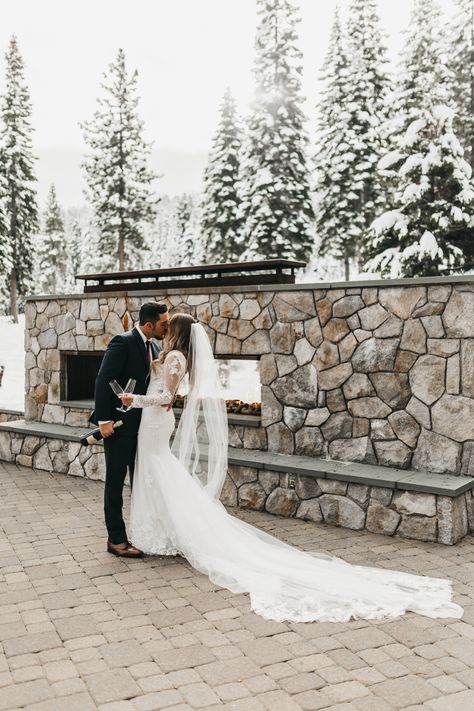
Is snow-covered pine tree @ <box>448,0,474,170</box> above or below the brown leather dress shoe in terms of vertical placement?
above

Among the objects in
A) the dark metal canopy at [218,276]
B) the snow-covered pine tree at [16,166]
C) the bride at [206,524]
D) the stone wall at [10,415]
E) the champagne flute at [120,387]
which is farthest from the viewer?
the snow-covered pine tree at [16,166]

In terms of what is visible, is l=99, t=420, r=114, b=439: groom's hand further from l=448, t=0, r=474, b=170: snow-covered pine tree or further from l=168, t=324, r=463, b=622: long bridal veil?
l=448, t=0, r=474, b=170: snow-covered pine tree

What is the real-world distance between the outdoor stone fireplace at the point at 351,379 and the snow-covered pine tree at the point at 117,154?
25.0m

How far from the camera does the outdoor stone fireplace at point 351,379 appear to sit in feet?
20.0

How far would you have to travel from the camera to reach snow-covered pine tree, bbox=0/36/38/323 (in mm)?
34406

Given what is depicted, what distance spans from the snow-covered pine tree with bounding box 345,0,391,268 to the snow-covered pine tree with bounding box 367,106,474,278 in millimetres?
9316

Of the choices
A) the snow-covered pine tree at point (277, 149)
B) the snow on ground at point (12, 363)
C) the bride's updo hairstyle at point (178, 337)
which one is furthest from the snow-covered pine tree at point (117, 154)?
the bride's updo hairstyle at point (178, 337)

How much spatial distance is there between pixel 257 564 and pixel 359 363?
2.53 metres

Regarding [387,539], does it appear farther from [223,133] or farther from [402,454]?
[223,133]

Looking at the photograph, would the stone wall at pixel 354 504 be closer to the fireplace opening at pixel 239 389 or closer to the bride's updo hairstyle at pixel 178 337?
the fireplace opening at pixel 239 389

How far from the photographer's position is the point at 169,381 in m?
5.39

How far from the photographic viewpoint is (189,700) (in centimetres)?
325

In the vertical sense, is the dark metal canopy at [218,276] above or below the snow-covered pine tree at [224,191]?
below

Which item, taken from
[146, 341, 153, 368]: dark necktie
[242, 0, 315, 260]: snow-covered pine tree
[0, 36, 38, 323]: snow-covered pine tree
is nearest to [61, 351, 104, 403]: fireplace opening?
[146, 341, 153, 368]: dark necktie
